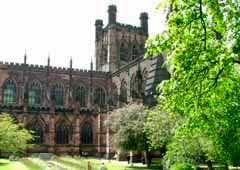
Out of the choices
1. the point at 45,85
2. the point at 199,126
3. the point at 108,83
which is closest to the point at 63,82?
the point at 45,85

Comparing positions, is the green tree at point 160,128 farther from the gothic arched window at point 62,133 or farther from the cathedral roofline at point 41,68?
the cathedral roofline at point 41,68

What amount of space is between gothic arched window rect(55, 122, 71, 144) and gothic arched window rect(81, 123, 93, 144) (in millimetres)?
2074

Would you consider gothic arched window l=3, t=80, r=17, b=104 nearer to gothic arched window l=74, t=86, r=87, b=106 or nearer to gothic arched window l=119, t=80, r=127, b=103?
gothic arched window l=74, t=86, r=87, b=106

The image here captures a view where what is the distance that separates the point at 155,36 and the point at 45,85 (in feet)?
156

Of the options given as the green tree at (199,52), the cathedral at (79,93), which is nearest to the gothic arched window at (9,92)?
the cathedral at (79,93)

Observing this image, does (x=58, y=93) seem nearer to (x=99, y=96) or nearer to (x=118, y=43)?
(x=99, y=96)

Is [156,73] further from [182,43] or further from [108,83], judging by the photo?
[182,43]

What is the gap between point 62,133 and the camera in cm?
4972

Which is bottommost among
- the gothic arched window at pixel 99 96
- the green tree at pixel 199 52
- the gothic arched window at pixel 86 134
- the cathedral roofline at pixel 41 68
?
the gothic arched window at pixel 86 134

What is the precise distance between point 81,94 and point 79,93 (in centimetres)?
37

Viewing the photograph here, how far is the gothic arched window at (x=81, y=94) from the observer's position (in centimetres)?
5700

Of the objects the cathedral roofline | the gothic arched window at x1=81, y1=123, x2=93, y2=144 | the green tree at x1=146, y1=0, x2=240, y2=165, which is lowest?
the gothic arched window at x1=81, y1=123, x2=93, y2=144

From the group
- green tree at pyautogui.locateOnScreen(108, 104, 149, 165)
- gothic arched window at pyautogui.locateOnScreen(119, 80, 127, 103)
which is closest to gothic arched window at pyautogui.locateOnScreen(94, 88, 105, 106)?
gothic arched window at pyautogui.locateOnScreen(119, 80, 127, 103)

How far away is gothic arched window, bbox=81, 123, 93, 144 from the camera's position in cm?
5081
